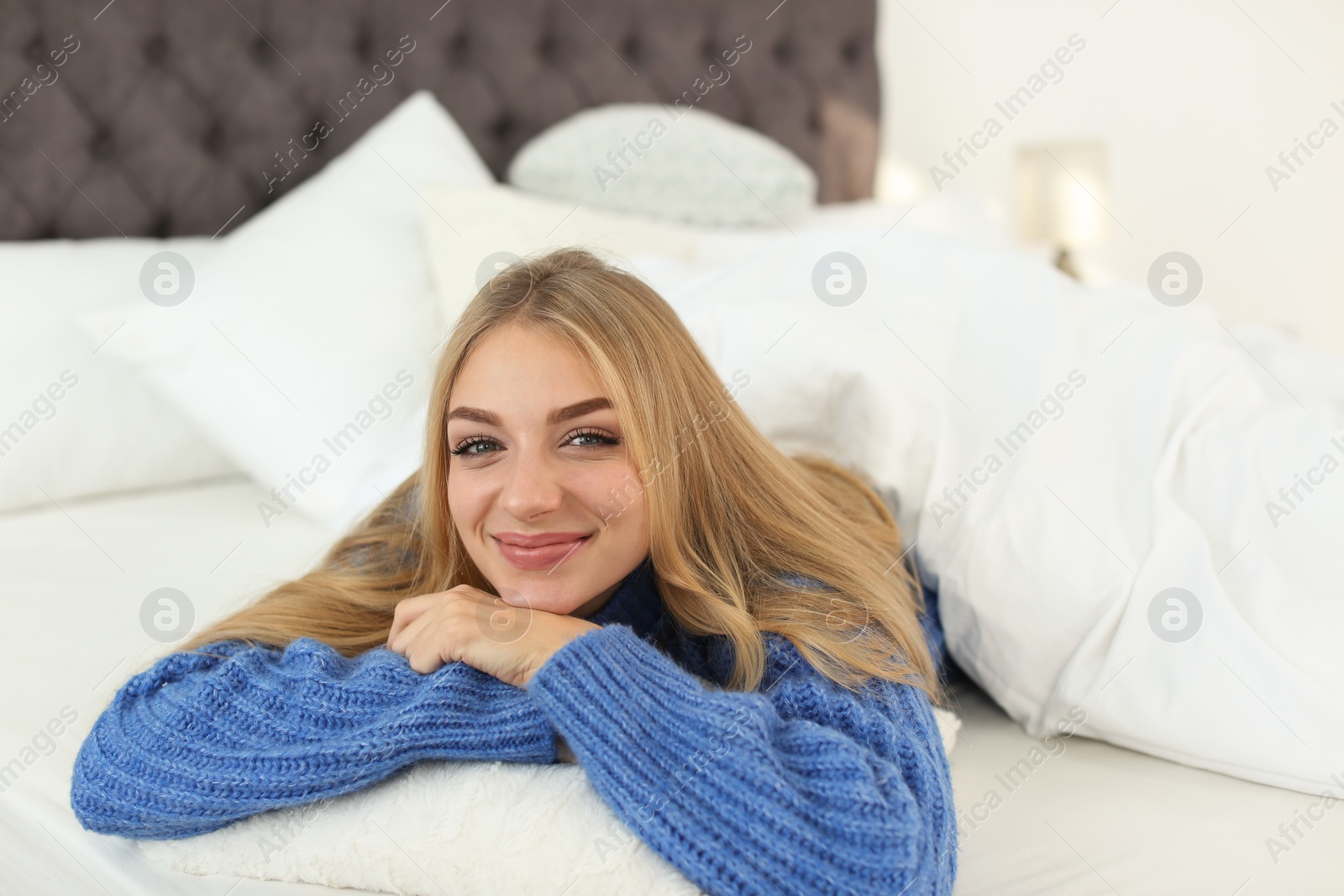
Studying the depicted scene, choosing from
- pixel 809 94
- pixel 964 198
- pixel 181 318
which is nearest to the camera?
pixel 181 318

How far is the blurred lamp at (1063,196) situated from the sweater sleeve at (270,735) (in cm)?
232

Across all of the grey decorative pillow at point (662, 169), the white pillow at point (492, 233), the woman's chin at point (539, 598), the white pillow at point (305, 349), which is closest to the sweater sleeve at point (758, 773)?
the woman's chin at point (539, 598)

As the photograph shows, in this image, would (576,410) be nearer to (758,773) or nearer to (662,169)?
(758,773)

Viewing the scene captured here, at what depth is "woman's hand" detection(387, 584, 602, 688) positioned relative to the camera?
83 cm

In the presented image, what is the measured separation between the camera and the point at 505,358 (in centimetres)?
90

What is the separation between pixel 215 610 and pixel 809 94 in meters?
1.92

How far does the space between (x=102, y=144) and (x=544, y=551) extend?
1.43m

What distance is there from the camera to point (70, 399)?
4.92 feet

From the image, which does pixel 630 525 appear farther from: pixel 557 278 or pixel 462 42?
pixel 462 42

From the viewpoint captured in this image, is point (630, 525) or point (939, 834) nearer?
point (939, 834)

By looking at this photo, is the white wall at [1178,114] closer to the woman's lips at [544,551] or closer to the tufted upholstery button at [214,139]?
the tufted upholstery button at [214,139]

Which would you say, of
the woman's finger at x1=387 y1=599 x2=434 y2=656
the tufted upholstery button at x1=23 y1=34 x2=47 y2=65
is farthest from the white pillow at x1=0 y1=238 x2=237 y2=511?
the woman's finger at x1=387 y1=599 x2=434 y2=656

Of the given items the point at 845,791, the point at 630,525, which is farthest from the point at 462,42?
the point at 845,791

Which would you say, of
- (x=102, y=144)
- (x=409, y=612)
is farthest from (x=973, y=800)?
(x=102, y=144)
